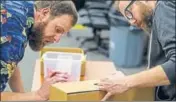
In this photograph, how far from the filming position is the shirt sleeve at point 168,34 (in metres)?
1.87

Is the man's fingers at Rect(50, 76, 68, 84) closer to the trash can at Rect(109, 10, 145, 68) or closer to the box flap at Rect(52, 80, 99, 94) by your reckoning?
the box flap at Rect(52, 80, 99, 94)


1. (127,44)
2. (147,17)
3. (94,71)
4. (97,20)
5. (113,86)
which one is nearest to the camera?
(113,86)

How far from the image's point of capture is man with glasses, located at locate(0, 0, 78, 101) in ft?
5.97

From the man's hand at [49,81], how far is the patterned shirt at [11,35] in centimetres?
18

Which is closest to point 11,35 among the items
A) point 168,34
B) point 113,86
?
point 113,86

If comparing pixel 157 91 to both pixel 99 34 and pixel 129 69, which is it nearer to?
pixel 129 69

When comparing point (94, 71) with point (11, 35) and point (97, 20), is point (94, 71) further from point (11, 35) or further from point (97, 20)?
point (97, 20)

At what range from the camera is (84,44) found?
224 inches

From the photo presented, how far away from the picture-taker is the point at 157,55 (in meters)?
Result: 2.10

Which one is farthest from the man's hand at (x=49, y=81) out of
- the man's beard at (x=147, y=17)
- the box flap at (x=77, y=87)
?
the man's beard at (x=147, y=17)

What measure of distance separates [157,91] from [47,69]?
0.61 metres

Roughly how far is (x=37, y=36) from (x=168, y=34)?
0.64m

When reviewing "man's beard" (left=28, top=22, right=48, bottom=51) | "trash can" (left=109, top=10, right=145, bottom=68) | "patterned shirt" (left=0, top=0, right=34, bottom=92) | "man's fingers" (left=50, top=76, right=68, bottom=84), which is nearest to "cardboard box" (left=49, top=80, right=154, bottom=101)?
"man's fingers" (left=50, top=76, right=68, bottom=84)

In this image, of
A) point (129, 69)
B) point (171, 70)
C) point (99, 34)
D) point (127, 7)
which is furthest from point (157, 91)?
point (99, 34)
